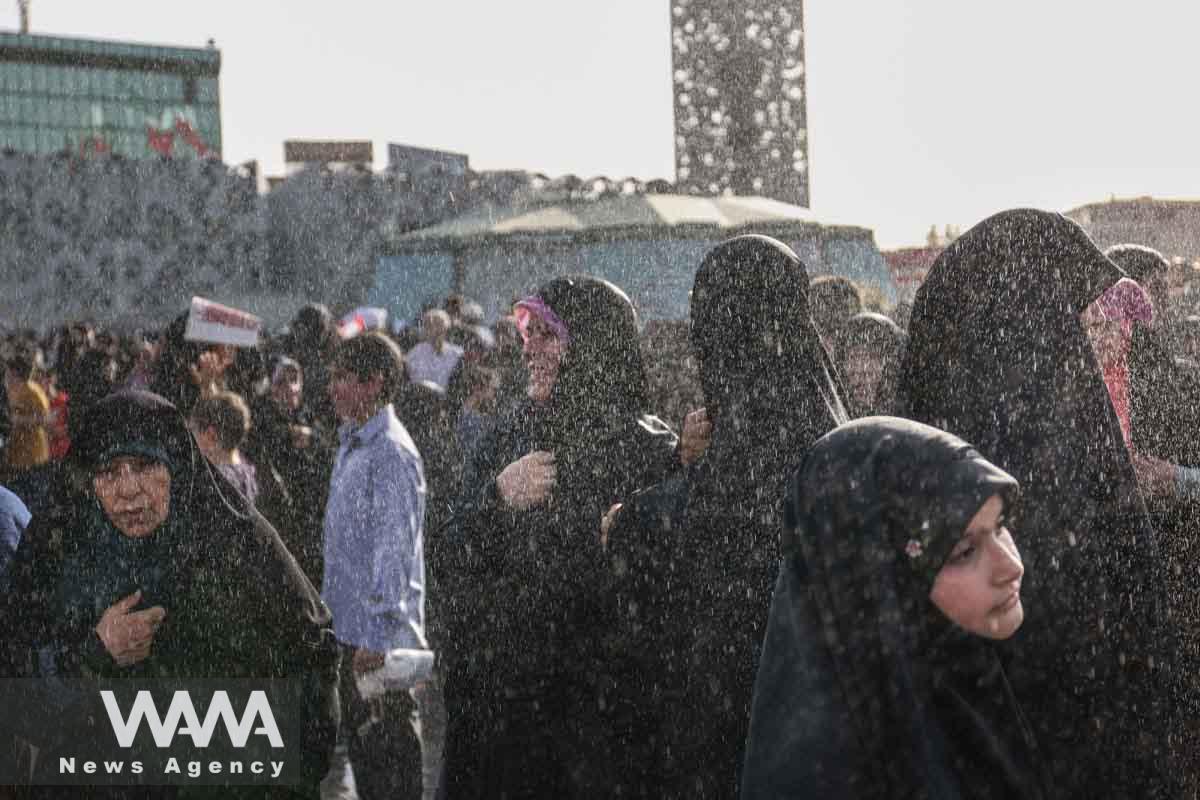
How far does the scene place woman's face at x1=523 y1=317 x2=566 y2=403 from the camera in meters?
3.31

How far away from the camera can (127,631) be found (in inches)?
105

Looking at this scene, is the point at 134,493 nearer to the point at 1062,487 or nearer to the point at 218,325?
the point at 1062,487

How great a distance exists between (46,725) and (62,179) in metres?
22.3

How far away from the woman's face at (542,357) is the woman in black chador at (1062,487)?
877 millimetres

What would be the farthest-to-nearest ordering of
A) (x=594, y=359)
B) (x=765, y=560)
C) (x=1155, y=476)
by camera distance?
(x=1155, y=476)
(x=594, y=359)
(x=765, y=560)

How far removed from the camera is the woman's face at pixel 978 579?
5.94ft

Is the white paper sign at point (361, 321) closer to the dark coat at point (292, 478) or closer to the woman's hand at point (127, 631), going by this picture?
the dark coat at point (292, 478)

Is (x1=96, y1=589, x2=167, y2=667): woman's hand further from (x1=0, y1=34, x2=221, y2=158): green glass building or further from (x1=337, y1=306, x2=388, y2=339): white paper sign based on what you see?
(x1=0, y1=34, x2=221, y2=158): green glass building

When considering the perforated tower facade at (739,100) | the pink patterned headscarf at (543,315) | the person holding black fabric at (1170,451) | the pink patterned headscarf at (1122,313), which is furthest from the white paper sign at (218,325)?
the perforated tower facade at (739,100)

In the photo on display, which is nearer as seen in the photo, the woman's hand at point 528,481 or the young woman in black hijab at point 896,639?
the young woman in black hijab at point 896,639

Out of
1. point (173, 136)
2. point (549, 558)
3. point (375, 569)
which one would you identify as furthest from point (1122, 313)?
point (173, 136)

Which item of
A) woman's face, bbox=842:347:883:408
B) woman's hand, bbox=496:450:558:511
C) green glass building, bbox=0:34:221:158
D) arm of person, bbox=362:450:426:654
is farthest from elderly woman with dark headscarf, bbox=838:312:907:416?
green glass building, bbox=0:34:221:158

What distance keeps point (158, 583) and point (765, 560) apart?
1.02 meters

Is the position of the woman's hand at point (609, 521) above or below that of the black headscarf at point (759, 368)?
below
